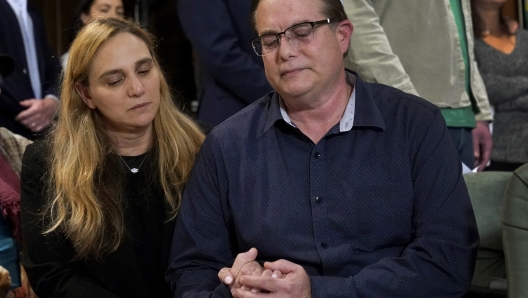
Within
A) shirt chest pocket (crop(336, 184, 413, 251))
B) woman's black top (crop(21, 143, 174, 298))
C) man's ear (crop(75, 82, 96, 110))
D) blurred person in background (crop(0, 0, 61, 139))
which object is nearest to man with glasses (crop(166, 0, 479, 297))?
shirt chest pocket (crop(336, 184, 413, 251))

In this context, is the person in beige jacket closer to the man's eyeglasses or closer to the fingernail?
the man's eyeglasses

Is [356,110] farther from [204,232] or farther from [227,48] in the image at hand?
[227,48]

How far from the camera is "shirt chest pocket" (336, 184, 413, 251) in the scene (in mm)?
2002

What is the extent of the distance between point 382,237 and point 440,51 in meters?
1.10

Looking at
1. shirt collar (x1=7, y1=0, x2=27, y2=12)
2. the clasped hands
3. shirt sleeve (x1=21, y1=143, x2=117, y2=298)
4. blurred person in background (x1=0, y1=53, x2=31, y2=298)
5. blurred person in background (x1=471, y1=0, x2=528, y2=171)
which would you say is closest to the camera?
the clasped hands

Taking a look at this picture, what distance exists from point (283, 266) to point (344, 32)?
2.11 feet

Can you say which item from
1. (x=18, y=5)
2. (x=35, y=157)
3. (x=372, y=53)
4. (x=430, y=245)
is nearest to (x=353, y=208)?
(x=430, y=245)

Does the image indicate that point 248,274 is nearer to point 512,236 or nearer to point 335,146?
point 335,146

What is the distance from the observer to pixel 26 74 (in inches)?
130

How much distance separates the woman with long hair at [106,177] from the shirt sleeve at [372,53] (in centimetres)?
66

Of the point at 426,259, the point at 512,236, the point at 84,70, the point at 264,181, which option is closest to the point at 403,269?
the point at 426,259

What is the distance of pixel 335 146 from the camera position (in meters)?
2.05

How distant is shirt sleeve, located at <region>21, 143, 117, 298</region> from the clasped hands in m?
0.43

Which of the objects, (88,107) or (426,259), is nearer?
(426,259)
